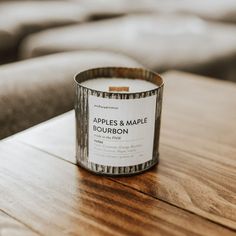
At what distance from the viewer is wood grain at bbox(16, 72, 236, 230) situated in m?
0.48

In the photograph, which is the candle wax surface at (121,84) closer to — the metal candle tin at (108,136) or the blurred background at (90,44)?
the metal candle tin at (108,136)

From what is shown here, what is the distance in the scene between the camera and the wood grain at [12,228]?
413 millimetres

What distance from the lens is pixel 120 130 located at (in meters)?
0.49

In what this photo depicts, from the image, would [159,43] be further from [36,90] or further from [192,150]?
[192,150]

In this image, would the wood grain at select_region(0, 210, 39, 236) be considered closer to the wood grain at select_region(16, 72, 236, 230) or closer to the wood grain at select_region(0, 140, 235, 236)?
the wood grain at select_region(0, 140, 235, 236)

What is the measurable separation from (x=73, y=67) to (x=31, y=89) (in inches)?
6.9

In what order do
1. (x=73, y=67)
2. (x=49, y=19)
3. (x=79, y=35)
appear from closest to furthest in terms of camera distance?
(x=73, y=67), (x=79, y=35), (x=49, y=19)

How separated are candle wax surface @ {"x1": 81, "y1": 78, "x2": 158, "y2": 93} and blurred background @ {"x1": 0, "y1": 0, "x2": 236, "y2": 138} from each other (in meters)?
0.31

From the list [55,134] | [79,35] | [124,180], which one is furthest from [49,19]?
[124,180]

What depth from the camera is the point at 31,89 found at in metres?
0.88

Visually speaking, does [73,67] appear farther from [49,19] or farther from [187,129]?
[49,19]

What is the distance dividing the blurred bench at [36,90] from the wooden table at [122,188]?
169 millimetres

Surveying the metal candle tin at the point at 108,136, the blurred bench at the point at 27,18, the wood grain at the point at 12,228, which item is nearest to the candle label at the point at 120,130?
the metal candle tin at the point at 108,136

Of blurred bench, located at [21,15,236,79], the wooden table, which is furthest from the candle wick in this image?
blurred bench, located at [21,15,236,79]
